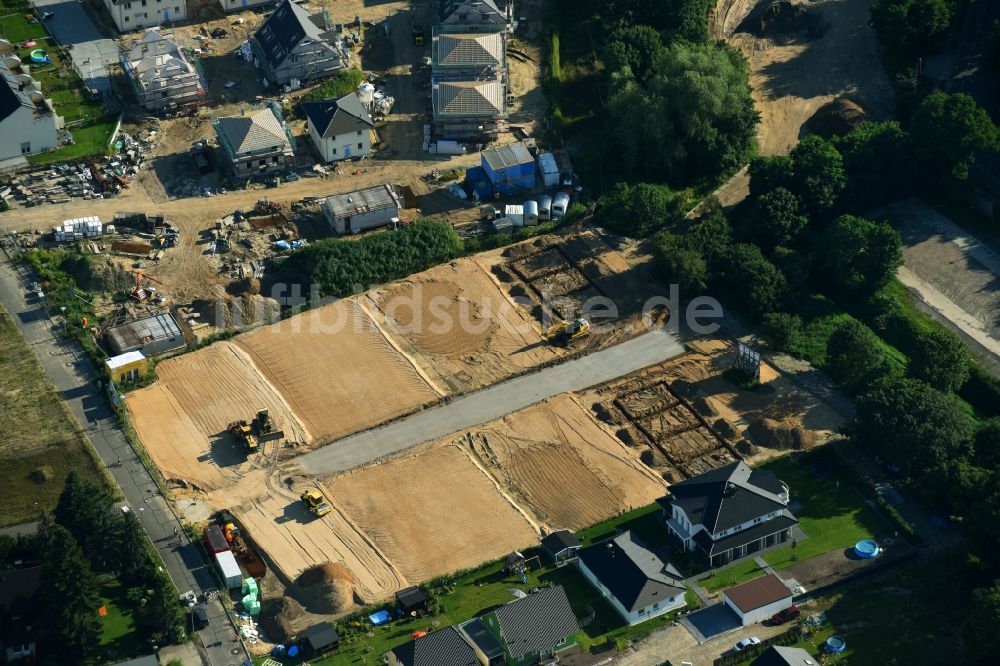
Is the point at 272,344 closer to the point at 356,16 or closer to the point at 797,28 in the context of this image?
the point at 356,16

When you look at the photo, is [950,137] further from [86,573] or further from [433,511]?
[86,573]

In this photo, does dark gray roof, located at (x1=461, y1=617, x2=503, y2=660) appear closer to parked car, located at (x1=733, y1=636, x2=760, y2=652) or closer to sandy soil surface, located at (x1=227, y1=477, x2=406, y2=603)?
sandy soil surface, located at (x1=227, y1=477, x2=406, y2=603)

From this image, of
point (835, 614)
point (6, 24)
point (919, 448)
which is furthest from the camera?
point (6, 24)

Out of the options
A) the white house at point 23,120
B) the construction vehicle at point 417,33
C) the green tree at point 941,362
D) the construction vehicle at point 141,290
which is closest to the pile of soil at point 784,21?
the construction vehicle at point 417,33

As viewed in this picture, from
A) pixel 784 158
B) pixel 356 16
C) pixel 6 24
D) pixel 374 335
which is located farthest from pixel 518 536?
pixel 6 24

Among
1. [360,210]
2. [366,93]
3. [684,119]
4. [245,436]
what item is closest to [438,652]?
[245,436]

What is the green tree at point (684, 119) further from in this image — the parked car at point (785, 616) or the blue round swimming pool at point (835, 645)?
the blue round swimming pool at point (835, 645)
